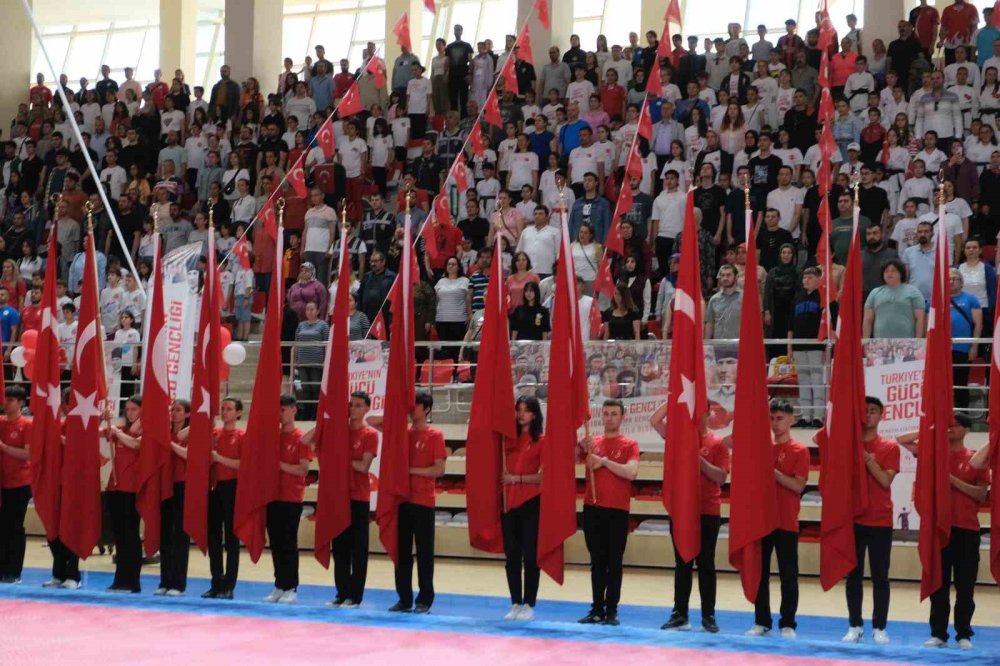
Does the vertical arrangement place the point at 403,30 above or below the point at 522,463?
above

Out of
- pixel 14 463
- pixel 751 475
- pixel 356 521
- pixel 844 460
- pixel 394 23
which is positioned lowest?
pixel 356 521

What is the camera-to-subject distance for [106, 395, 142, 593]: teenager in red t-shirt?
10.0 meters

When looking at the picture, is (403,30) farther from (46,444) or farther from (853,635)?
(853,635)

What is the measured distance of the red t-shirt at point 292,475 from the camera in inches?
A: 380

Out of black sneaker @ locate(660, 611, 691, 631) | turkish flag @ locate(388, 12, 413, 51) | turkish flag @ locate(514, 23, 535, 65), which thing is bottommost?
black sneaker @ locate(660, 611, 691, 631)

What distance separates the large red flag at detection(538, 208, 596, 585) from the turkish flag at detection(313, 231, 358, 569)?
4.90ft

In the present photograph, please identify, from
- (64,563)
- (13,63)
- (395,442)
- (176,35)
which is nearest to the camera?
(395,442)

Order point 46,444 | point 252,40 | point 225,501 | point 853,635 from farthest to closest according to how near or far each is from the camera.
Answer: point 252,40 → point 46,444 → point 225,501 → point 853,635

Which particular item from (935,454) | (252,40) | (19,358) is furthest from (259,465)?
(252,40)

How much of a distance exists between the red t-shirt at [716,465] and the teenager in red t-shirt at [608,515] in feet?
1.55

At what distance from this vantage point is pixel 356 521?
9.61m

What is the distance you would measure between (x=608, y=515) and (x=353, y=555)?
1917 mm

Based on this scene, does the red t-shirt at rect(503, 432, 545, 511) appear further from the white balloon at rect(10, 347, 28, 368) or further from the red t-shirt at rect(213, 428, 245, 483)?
the white balloon at rect(10, 347, 28, 368)

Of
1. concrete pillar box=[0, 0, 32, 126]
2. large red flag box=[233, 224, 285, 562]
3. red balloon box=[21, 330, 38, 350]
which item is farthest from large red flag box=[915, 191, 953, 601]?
concrete pillar box=[0, 0, 32, 126]
